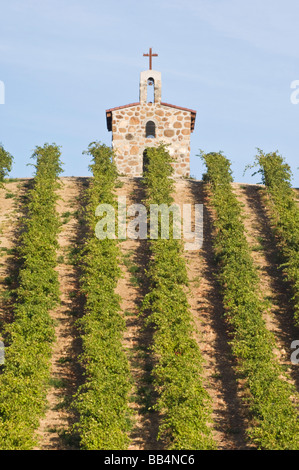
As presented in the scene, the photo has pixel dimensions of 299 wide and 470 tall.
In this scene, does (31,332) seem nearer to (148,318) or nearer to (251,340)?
(148,318)

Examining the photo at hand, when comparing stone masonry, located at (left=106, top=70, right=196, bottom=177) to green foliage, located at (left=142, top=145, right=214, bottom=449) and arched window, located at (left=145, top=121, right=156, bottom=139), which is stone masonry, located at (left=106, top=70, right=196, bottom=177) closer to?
arched window, located at (left=145, top=121, right=156, bottom=139)

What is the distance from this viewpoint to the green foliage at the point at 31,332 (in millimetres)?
16438

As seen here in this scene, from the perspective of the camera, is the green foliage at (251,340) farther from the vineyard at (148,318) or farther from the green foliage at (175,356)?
the green foliage at (175,356)

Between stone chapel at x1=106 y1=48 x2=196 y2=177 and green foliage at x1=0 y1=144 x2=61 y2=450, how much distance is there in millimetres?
8424

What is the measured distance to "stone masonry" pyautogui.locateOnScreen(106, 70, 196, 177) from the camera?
34750 mm

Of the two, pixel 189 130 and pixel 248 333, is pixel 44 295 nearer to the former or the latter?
pixel 248 333

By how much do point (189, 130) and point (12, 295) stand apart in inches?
647

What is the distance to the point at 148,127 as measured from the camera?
116 feet

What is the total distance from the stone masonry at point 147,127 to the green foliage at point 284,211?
5.69 metres

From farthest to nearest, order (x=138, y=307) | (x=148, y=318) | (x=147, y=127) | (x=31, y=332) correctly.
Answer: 1. (x=147, y=127)
2. (x=138, y=307)
3. (x=148, y=318)
4. (x=31, y=332)

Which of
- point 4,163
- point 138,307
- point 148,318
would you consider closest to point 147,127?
point 4,163

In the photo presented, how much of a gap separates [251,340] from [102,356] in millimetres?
4320

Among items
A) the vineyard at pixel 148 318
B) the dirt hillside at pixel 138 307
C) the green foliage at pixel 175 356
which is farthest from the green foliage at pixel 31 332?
the green foliage at pixel 175 356

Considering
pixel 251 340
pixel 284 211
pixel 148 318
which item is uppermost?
pixel 284 211
